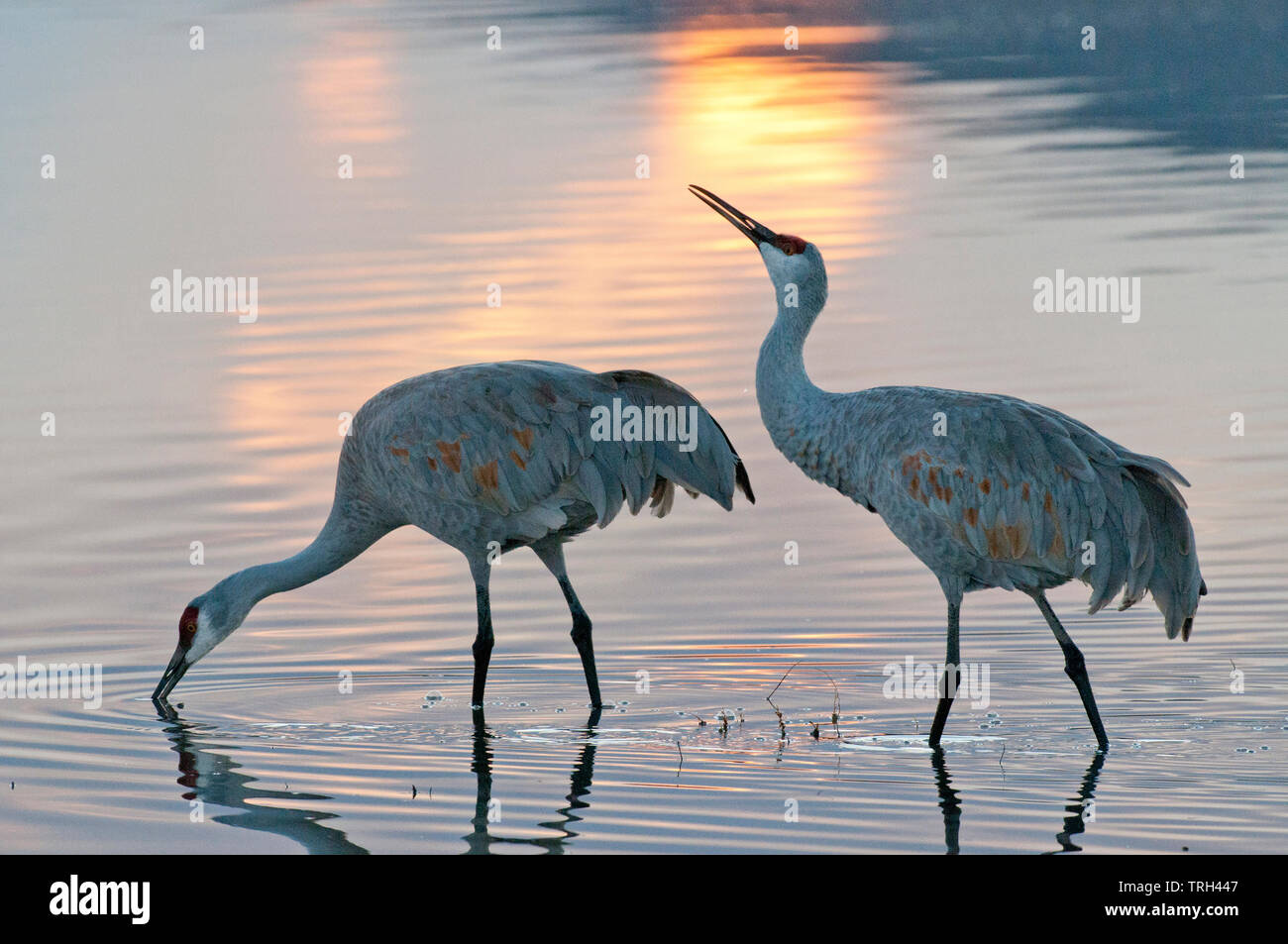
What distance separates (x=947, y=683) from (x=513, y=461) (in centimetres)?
197

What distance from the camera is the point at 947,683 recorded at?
8.80 meters

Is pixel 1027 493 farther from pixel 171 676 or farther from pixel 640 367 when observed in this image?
pixel 640 367

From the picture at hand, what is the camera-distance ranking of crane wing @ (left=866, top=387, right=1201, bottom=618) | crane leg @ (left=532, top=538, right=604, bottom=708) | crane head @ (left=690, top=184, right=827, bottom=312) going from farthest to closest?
crane leg @ (left=532, top=538, right=604, bottom=708), crane head @ (left=690, top=184, right=827, bottom=312), crane wing @ (left=866, top=387, right=1201, bottom=618)

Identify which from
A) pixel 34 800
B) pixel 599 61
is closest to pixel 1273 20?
pixel 599 61

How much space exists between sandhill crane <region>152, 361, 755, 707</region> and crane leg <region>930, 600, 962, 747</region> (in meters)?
1.29

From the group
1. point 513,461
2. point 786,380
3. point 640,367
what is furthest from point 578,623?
point 640,367

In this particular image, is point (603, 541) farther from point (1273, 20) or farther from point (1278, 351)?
point (1273, 20)

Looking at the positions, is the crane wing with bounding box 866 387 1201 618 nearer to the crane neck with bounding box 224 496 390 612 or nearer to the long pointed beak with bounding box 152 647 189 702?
the crane neck with bounding box 224 496 390 612

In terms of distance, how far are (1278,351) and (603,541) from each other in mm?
4856

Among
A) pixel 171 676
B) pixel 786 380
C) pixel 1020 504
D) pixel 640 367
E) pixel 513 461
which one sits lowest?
pixel 171 676

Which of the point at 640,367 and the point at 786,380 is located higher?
the point at 640,367

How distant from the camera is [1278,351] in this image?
577 inches

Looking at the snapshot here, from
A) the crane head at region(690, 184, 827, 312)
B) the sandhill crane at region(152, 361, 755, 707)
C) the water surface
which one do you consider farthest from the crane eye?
the water surface

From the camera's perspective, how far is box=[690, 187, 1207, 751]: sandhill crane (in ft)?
28.6
